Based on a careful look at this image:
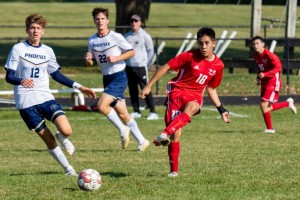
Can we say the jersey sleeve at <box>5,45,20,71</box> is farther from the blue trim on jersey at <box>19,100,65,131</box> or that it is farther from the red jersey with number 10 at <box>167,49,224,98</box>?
the red jersey with number 10 at <box>167,49,224,98</box>

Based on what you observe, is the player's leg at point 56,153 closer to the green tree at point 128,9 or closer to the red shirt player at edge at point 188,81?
the red shirt player at edge at point 188,81

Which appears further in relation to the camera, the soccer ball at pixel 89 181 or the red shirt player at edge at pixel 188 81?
the red shirt player at edge at pixel 188 81

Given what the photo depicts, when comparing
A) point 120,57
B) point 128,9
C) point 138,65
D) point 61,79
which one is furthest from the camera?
point 128,9

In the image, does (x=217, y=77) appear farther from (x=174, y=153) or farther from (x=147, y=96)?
(x=147, y=96)

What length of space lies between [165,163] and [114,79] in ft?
8.27

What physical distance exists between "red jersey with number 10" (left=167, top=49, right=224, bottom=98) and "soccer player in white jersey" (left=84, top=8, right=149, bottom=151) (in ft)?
10.0

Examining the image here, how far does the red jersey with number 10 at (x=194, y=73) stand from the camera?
35.2 ft

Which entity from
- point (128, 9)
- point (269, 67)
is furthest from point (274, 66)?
point (128, 9)

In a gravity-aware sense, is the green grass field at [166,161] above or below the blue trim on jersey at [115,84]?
below

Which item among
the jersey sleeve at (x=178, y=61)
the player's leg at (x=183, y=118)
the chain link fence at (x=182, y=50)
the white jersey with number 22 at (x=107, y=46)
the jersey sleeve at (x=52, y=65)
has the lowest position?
the chain link fence at (x=182, y=50)

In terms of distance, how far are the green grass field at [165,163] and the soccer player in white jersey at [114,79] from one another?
1.07 ft

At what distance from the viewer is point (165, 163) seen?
12125 mm

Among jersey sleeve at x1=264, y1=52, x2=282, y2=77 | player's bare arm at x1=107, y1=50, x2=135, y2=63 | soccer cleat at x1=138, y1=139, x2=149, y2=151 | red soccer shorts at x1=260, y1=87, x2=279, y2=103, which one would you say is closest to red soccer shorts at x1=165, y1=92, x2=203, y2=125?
player's bare arm at x1=107, y1=50, x2=135, y2=63

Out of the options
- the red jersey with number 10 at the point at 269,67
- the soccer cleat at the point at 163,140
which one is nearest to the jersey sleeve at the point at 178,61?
the soccer cleat at the point at 163,140
